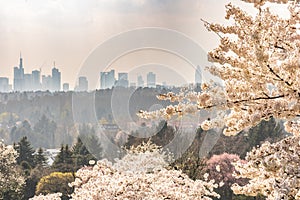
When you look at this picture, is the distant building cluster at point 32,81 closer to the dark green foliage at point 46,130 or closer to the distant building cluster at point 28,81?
the distant building cluster at point 28,81

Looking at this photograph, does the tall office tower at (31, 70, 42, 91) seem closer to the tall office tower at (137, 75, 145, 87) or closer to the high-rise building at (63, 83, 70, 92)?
the high-rise building at (63, 83, 70, 92)

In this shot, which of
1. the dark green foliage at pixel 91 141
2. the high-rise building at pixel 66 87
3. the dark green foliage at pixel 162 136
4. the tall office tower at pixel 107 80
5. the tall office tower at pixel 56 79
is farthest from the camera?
the tall office tower at pixel 56 79

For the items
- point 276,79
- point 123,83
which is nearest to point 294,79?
point 276,79

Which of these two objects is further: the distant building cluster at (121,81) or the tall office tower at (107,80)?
the tall office tower at (107,80)

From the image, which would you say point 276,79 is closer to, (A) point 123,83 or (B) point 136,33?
(A) point 123,83

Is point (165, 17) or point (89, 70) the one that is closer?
point (89, 70)

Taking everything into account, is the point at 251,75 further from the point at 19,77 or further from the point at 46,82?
the point at 19,77

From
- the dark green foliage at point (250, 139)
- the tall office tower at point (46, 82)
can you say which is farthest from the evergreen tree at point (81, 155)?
the tall office tower at point (46, 82)

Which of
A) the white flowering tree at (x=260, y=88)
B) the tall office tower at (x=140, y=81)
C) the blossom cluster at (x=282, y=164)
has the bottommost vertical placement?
the blossom cluster at (x=282, y=164)
